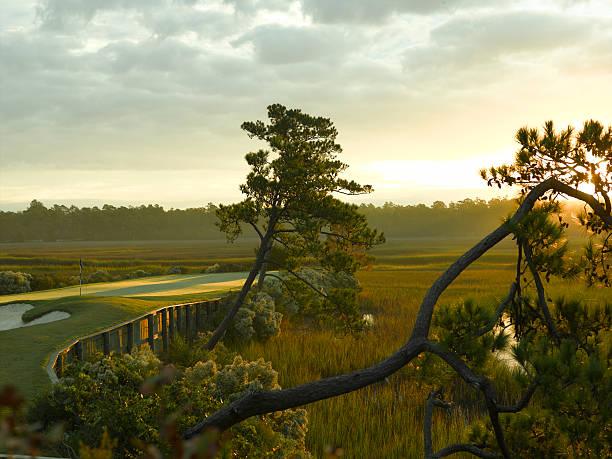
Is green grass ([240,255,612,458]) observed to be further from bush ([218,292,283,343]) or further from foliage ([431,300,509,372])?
bush ([218,292,283,343])

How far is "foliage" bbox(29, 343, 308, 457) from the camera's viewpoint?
627cm

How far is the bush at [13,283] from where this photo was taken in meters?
25.6

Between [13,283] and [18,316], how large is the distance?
11269 millimetres

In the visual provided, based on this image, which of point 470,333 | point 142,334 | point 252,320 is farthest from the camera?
point 252,320

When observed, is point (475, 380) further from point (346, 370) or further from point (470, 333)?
point (346, 370)

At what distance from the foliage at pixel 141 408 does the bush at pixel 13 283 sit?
21.3m

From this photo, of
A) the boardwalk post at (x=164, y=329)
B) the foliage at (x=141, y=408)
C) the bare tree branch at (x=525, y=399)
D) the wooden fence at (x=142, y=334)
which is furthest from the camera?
the boardwalk post at (x=164, y=329)

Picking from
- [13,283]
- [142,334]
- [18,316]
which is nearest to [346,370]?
[142,334]

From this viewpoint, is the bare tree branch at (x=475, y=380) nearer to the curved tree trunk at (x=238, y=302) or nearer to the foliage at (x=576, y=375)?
the foliage at (x=576, y=375)

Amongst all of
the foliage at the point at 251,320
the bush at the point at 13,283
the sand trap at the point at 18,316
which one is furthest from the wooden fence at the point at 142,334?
the bush at the point at 13,283

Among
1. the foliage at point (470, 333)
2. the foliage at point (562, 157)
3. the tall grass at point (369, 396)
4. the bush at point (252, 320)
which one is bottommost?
the tall grass at point (369, 396)

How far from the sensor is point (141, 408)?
6402 mm

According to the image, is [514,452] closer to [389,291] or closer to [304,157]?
[304,157]

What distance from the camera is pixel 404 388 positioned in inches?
519
